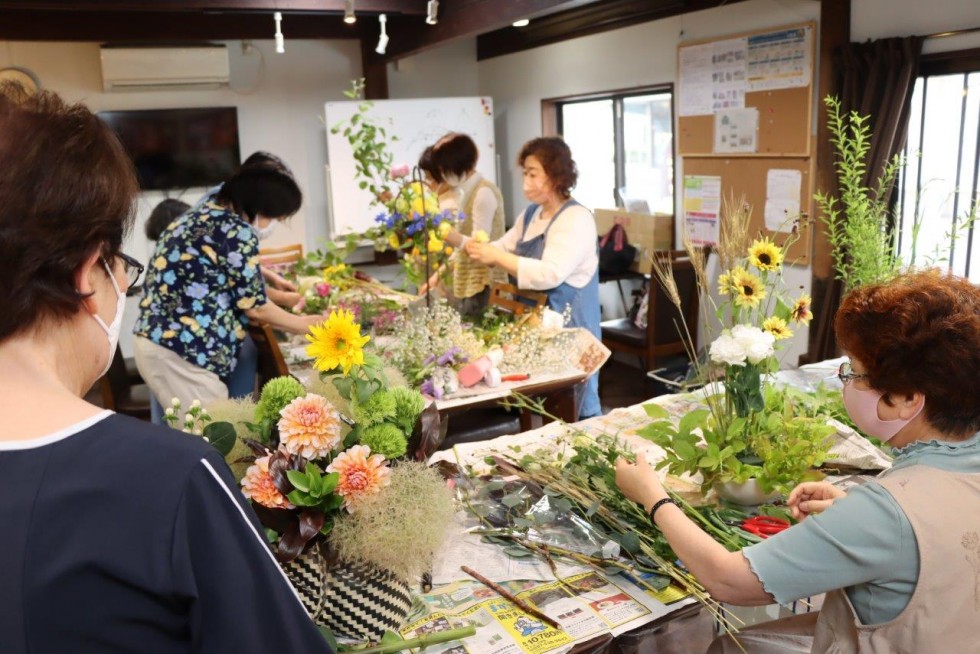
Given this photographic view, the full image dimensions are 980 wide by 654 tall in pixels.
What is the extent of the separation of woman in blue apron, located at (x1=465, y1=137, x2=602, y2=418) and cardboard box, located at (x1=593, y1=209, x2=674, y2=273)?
1.87m

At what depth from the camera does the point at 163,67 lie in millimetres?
6043

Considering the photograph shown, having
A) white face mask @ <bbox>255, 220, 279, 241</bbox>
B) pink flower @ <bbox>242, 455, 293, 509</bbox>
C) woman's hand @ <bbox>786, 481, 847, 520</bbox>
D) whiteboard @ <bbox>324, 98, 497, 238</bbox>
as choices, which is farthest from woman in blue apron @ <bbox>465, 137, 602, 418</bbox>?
whiteboard @ <bbox>324, 98, 497, 238</bbox>

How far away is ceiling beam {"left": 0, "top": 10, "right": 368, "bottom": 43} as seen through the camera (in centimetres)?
566

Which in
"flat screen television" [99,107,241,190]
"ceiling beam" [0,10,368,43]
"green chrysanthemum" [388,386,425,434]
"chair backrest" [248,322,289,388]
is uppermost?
"ceiling beam" [0,10,368,43]

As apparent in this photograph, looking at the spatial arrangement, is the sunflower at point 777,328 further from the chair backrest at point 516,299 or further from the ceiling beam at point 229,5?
the ceiling beam at point 229,5

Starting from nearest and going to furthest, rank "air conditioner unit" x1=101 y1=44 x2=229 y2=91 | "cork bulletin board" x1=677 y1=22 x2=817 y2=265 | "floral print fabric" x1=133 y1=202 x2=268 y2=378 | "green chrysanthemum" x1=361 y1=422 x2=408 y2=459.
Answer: "green chrysanthemum" x1=361 y1=422 x2=408 y2=459, "floral print fabric" x1=133 y1=202 x2=268 y2=378, "cork bulletin board" x1=677 y1=22 x2=817 y2=265, "air conditioner unit" x1=101 y1=44 x2=229 y2=91

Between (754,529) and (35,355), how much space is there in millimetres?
1378

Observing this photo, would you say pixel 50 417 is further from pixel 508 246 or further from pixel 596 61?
pixel 596 61

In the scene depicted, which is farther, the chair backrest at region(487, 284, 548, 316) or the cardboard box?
the cardboard box

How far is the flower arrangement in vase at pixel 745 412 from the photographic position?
178 cm

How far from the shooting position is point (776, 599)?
1257mm

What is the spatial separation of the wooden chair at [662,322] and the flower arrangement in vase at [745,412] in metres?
2.96

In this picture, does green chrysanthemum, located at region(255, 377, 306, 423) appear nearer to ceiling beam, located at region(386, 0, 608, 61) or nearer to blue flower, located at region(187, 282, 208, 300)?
blue flower, located at region(187, 282, 208, 300)

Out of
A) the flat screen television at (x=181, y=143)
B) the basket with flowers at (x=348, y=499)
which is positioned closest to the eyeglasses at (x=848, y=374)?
the basket with flowers at (x=348, y=499)
